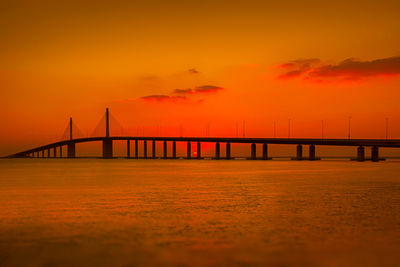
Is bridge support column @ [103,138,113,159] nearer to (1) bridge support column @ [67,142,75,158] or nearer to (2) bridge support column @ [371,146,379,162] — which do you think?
(1) bridge support column @ [67,142,75,158]

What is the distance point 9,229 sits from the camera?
2269 centimetres

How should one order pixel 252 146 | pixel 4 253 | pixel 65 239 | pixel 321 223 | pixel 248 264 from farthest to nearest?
pixel 252 146
pixel 321 223
pixel 65 239
pixel 4 253
pixel 248 264

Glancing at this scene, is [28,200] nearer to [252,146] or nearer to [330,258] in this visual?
[330,258]

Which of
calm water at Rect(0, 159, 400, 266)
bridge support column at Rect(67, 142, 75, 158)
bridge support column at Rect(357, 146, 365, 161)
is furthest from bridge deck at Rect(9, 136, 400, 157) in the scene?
calm water at Rect(0, 159, 400, 266)

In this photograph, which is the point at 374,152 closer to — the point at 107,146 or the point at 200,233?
the point at 107,146

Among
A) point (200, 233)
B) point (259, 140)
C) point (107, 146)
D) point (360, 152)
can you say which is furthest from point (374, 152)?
point (200, 233)

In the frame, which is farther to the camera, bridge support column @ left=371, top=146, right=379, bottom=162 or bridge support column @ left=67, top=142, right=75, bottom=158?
bridge support column @ left=67, top=142, right=75, bottom=158

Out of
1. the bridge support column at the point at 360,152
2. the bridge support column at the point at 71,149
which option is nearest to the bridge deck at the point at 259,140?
the bridge support column at the point at 71,149

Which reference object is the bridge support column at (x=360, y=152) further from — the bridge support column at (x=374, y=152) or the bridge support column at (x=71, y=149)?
the bridge support column at (x=71, y=149)

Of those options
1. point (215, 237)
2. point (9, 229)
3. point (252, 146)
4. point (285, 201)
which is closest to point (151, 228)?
point (215, 237)

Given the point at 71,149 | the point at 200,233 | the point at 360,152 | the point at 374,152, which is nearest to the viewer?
the point at 200,233

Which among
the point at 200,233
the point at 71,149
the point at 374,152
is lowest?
the point at 374,152

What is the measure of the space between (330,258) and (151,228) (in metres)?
9.63

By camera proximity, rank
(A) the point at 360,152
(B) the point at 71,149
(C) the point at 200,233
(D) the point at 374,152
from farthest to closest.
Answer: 1. (B) the point at 71,149
2. (D) the point at 374,152
3. (A) the point at 360,152
4. (C) the point at 200,233
